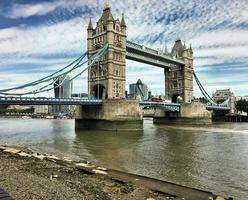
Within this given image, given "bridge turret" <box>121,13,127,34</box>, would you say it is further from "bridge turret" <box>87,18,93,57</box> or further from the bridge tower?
the bridge tower

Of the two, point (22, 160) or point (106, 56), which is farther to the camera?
point (106, 56)

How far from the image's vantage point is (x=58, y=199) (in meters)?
9.12

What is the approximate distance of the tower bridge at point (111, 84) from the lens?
158 ft

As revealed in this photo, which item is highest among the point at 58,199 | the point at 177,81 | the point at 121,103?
the point at 177,81

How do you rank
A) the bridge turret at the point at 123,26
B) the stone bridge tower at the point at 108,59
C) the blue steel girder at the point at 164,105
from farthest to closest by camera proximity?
the blue steel girder at the point at 164,105 < the bridge turret at the point at 123,26 < the stone bridge tower at the point at 108,59

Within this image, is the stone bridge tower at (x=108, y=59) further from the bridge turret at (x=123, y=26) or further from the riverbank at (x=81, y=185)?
the riverbank at (x=81, y=185)

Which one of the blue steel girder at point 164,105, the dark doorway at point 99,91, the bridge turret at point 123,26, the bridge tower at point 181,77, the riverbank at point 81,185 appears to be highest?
the bridge turret at point 123,26

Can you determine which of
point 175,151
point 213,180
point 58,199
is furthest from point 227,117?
point 58,199

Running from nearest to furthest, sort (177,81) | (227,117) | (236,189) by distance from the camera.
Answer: (236,189), (177,81), (227,117)

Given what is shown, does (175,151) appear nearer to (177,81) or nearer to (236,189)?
(236,189)

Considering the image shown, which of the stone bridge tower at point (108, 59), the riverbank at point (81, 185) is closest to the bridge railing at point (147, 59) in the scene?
the stone bridge tower at point (108, 59)

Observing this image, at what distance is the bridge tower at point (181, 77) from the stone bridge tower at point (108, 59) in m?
29.4

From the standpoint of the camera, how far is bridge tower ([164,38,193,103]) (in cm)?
8406

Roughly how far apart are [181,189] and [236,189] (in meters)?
3.54
